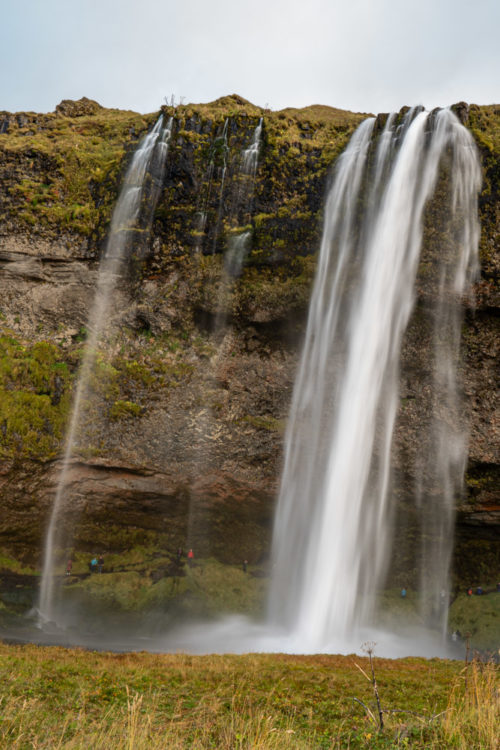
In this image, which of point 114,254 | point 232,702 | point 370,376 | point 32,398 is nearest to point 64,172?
point 114,254

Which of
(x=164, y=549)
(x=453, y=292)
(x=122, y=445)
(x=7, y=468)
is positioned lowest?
(x=164, y=549)

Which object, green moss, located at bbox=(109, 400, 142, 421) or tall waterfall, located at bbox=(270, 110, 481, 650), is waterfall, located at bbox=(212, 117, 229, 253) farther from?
green moss, located at bbox=(109, 400, 142, 421)

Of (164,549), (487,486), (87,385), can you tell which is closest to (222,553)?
(164,549)

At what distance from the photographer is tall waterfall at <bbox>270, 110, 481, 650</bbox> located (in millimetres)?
23312

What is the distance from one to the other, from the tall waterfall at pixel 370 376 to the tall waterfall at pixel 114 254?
1084 cm

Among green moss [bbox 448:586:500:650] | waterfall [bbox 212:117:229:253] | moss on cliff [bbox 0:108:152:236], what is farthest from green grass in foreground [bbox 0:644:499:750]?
moss on cliff [bbox 0:108:152:236]

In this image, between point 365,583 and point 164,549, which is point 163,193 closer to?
point 164,549

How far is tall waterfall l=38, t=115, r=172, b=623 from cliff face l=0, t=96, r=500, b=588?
49cm

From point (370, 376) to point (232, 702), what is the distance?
1797 cm

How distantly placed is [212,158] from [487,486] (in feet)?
77.4

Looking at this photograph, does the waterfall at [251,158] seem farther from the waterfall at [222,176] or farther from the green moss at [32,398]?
the green moss at [32,398]

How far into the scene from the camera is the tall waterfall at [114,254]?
81.5 feet

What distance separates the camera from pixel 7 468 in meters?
23.5

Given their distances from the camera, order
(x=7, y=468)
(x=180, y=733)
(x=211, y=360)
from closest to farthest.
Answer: (x=180, y=733) → (x=7, y=468) → (x=211, y=360)
